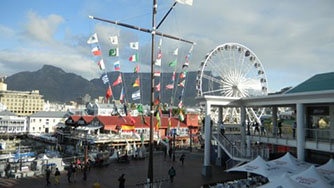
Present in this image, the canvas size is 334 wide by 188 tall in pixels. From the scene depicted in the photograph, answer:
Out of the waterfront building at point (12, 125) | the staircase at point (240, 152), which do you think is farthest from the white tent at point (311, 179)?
the waterfront building at point (12, 125)

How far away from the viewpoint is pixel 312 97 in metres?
16.1

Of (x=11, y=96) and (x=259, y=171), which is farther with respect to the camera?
(x=11, y=96)

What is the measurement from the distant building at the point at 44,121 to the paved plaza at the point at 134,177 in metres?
56.5

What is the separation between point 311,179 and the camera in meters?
11.6

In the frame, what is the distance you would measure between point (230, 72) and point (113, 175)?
71.3 feet

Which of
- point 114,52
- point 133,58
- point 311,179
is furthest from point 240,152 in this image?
point 114,52

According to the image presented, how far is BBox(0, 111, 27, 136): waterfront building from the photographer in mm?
68562

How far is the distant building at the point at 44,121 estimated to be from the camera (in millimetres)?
74750

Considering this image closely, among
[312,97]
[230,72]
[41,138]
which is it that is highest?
[230,72]

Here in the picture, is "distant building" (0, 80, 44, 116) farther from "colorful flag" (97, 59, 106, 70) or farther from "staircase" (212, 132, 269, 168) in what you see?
"colorful flag" (97, 59, 106, 70)

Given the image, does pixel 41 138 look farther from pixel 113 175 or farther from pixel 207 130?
pixel 207 130

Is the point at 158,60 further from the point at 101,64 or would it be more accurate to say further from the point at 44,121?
the point at 44,121

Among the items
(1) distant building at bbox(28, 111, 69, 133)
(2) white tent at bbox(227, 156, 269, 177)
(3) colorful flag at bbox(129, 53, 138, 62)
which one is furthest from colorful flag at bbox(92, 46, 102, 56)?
Answer: (1) distant building at bbox(28, 111, 69, 133)

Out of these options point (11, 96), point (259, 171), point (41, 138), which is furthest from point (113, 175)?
point (11, 96)
